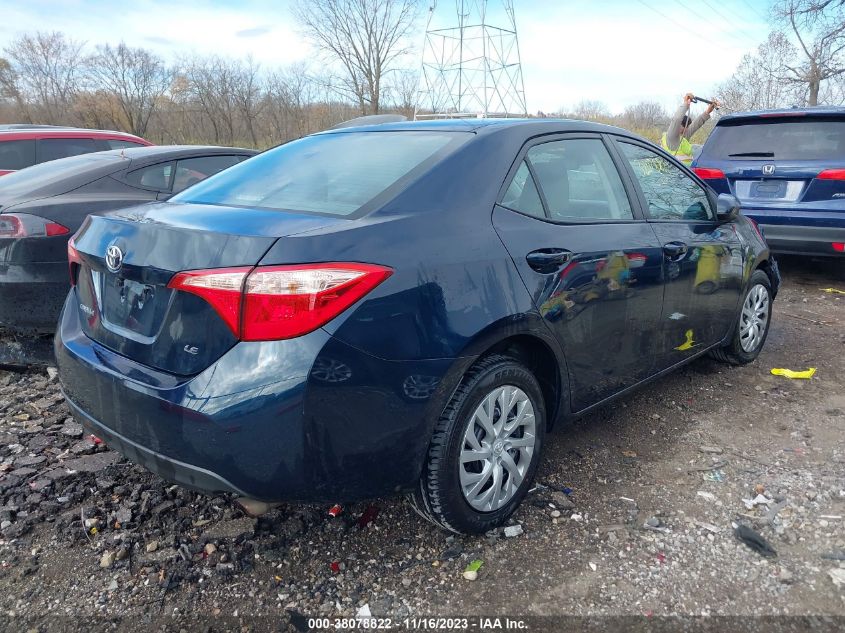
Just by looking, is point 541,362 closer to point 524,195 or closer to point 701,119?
point 524,195

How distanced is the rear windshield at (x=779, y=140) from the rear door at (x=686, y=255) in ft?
9.50

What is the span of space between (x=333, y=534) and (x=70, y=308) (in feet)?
4.72

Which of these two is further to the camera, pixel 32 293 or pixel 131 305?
pixel 32 293

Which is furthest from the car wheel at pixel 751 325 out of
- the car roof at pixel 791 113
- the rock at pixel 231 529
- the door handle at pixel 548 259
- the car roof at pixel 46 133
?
the car roof at pixel 46 133

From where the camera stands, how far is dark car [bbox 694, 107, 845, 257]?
597 centimetres

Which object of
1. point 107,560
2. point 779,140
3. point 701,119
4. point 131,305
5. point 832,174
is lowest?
point 107,560

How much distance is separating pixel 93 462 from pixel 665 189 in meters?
3.36

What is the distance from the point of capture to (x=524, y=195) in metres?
2.66

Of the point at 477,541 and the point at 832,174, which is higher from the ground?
the point at 832,174

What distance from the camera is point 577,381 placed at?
2.87m

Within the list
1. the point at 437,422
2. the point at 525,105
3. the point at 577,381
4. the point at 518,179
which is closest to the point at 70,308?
the point at 437,422

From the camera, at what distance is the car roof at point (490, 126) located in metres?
2.77

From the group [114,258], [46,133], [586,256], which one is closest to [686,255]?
[586,256]

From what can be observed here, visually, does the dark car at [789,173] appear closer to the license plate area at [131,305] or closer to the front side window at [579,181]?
the front side window at [579,181]
